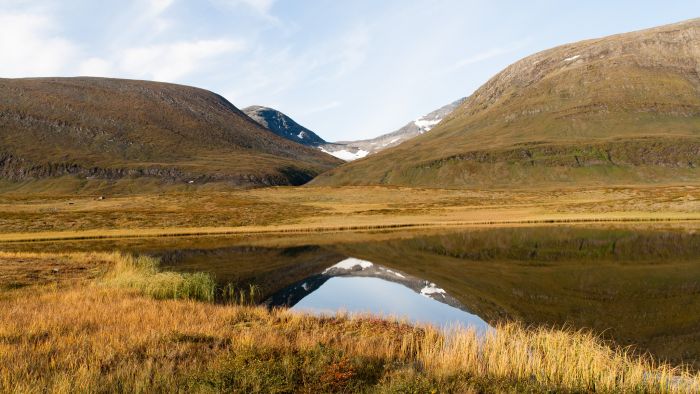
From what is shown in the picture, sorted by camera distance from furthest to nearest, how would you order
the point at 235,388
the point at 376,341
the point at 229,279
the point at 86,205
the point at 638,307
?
1. the point at 86,205
2. the point at 229,279
3. the point at 638,307
4. the point at 376,341
5. the point at 235,388

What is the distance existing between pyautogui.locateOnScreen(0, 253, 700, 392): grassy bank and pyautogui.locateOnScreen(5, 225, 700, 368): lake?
524 centimetres

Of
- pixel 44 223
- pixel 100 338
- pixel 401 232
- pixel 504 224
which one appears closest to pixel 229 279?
pixel 100 338

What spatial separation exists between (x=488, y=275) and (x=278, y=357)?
991 inches

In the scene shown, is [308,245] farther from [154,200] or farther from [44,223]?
[154,200]

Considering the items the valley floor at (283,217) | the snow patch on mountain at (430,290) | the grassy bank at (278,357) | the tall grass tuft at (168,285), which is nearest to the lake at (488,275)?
the snow patch on mountain at (430,290)

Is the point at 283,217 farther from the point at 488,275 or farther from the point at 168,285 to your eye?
the point at 168,285

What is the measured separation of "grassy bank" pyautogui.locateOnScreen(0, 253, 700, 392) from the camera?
10.5 metres

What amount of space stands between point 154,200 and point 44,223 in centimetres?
5317

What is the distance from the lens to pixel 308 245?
54.1 m

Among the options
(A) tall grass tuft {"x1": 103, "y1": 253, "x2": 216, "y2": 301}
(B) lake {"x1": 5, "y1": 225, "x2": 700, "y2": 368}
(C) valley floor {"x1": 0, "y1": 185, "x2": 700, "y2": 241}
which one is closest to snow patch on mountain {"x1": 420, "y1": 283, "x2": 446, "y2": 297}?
(B) lake {"x1": 5, "y1": 225, "x2": 700, "y2": 368}

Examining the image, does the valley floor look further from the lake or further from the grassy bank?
the grassy bank

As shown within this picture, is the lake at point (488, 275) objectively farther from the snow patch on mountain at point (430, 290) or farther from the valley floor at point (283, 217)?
the valley floor at point (283, 217)

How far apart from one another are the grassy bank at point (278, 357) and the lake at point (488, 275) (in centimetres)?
524

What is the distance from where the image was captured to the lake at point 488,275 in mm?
21922
